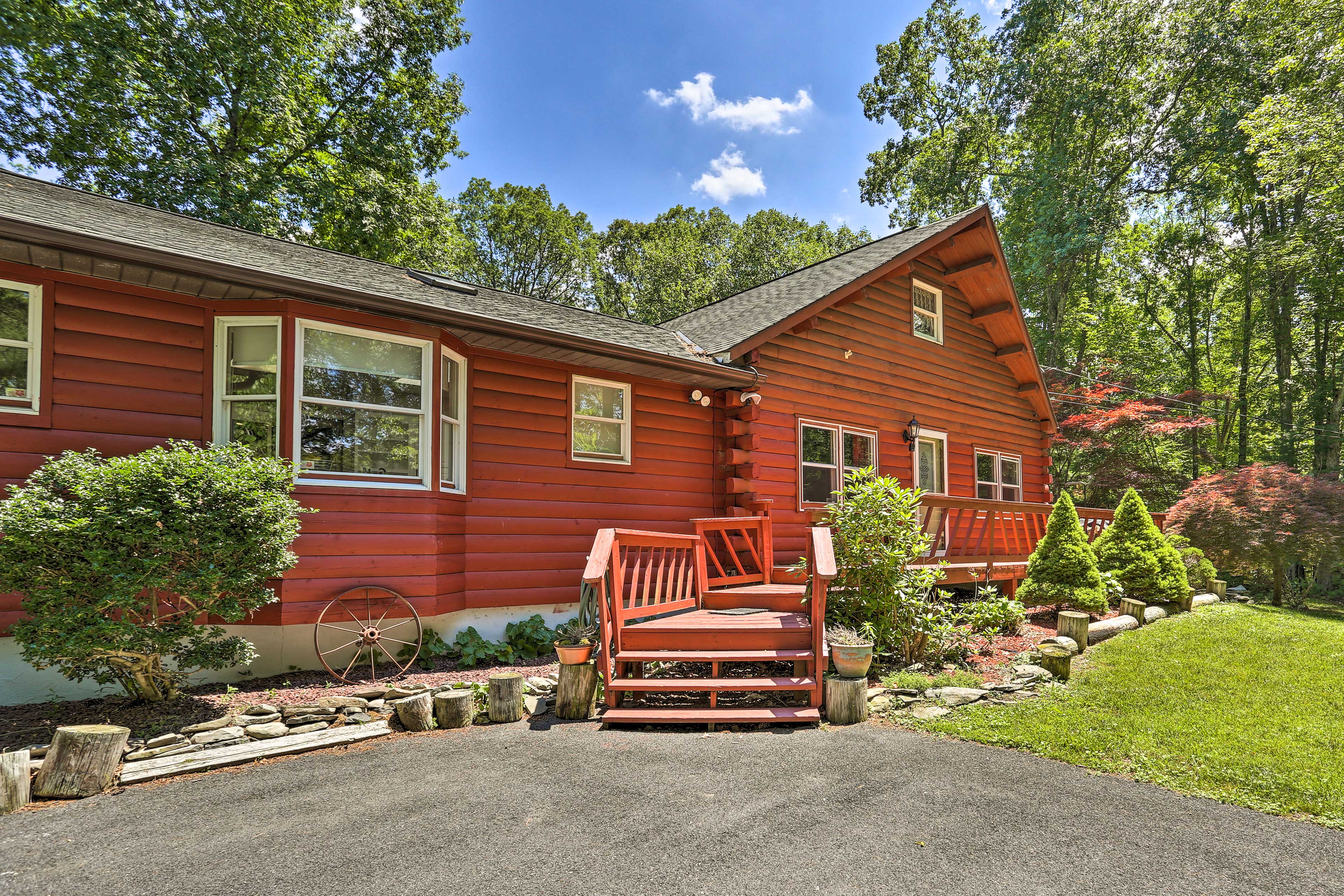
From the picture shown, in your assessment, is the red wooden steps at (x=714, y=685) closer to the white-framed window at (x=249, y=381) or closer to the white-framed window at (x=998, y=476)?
the white-framed window at (x=249, y=381)

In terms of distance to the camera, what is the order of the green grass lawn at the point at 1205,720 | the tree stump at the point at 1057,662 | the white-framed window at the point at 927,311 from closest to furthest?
the green grass lawn at the point at 1205,720, the tree stump at the point at 1057,662, the white-framed window at the point at 927,311

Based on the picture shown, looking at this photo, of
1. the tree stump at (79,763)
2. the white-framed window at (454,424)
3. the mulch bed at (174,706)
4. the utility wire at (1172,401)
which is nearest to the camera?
the tree stump at (79,763)

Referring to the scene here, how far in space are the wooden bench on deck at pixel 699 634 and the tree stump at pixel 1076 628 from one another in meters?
3.03

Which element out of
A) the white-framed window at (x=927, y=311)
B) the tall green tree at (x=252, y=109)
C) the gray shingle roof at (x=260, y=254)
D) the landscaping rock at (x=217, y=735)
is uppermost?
the tall green tree at (x=252, y=109)

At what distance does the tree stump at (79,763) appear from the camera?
3.46 m

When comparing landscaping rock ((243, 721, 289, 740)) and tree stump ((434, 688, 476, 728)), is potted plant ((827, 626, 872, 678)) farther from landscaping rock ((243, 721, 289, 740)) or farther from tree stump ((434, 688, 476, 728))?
landscaping rock ((243, 721, 289, 740))

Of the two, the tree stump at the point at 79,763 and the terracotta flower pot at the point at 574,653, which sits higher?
the terracotta flower pot at the point at 574,653

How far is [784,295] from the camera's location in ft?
34.7

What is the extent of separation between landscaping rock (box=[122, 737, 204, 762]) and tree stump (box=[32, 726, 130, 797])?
8.2 inches

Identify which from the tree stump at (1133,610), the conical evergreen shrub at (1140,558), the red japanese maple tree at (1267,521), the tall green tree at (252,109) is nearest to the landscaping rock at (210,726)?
the tree stump at (1133,610)

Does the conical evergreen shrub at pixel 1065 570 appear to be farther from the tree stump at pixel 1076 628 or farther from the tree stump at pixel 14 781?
the tree stump at pixel 14 781

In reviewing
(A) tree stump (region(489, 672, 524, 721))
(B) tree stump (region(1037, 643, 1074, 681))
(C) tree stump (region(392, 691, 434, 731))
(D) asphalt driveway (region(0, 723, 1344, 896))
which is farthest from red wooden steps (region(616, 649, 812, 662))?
(B) tree stump (region(1037, 643, 1074, 681))

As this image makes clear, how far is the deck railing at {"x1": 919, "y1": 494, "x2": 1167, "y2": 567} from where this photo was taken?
8.47 metres

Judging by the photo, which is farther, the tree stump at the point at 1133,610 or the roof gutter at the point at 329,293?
the tree stump at the point at 1133,610
